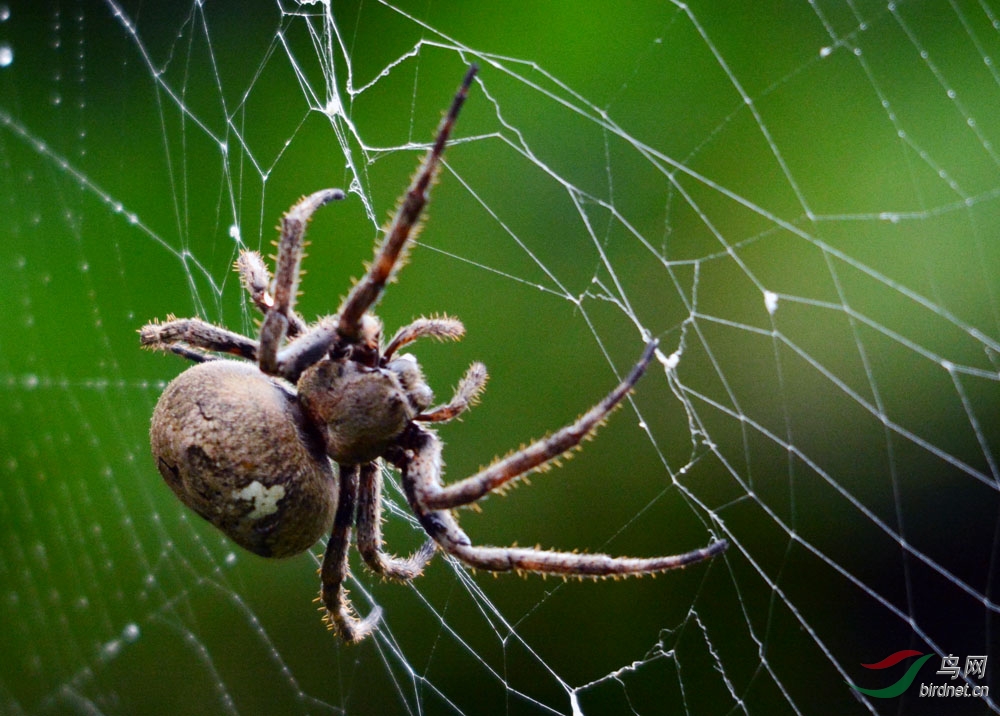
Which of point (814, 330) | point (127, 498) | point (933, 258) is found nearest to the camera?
point (933, 258)

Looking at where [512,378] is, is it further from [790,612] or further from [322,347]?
[790,612]

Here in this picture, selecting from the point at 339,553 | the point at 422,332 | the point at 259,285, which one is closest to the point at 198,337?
the point at 259,285

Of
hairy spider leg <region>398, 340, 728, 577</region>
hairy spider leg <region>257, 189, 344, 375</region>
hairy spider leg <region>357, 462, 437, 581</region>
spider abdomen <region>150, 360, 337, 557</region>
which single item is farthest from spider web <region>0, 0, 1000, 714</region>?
spider abdomen <region>150, 360, 337, 557</region>

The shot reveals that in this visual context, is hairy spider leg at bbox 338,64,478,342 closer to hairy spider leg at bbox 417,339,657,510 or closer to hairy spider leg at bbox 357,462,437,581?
hairy spider leg at bbox 417,339,657,510

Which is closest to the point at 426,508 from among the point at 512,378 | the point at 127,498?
the point at 512,378

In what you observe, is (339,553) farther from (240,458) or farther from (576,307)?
(576,307)

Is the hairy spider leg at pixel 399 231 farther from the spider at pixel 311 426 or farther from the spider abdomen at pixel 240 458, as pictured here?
the spider abdomen at pixel 240 458

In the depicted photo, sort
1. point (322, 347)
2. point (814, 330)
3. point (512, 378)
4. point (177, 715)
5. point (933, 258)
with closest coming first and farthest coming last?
point (322, 347), point (933, 258), point (814, 330), point (512, 378), point (177, 715)
